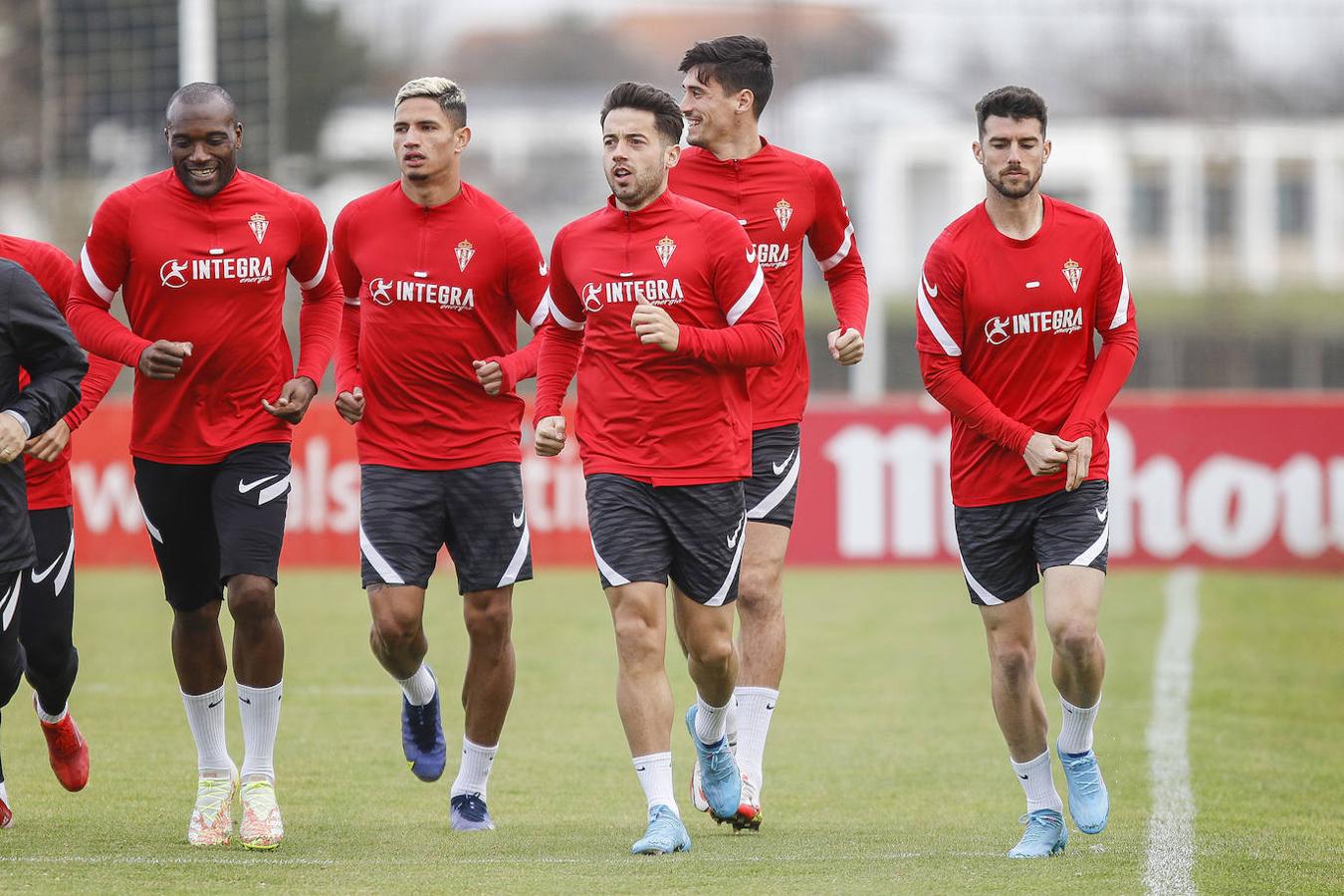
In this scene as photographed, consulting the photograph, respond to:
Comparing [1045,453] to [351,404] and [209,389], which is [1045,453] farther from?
[209,389]

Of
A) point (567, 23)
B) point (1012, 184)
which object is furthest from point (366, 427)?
point (567, 23)

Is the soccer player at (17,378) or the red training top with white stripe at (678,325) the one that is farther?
the red training top with white stripe at (678,325)

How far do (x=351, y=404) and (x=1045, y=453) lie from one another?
2505 mm

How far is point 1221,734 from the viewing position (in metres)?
10.5

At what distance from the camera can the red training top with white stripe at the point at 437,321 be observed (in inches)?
299

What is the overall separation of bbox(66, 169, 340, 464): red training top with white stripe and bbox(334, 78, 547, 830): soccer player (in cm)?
36

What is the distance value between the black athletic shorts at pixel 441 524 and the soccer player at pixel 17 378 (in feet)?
4.65

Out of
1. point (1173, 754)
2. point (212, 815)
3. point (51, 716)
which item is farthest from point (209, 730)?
point (1173, 754)

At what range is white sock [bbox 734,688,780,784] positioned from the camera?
25.7 ft

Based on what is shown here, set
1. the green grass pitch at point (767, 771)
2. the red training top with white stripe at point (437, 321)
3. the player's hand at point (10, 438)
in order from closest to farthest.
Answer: the player's hand at point (10, 438) < the green grass pitch at point (767, 771) < the red training top with white stripe at point (437, 321)

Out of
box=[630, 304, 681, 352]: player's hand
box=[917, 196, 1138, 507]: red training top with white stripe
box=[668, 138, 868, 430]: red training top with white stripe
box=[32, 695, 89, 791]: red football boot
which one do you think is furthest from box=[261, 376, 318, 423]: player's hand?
box=[917, 196, 1138, 507]: red training top with white stripe

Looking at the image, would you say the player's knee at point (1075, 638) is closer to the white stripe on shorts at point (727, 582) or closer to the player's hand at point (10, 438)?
the white stripe on shorts at point (727, 582)

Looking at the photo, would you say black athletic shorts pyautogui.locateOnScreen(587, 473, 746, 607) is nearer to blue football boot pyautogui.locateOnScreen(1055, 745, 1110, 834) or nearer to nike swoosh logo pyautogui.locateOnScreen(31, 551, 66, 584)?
blue football boot pyautogui.locateOnScreen(1055, 745, 1110, 834)

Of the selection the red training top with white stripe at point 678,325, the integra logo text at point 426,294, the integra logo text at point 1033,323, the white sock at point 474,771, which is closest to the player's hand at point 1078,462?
the integra logo text at point 1033,323
